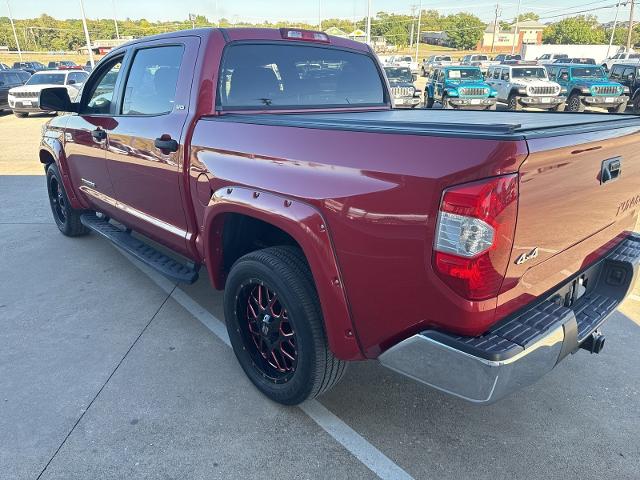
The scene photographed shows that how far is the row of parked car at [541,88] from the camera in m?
16.4

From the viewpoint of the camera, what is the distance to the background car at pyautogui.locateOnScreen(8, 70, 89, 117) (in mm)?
17531

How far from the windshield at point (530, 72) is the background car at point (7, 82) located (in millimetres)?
19699

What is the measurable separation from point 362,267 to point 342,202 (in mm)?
283

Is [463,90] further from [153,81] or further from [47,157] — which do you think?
[153,81]

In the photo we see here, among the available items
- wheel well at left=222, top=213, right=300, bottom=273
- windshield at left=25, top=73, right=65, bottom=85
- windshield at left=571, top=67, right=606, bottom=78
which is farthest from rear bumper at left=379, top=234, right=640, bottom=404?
windshield at left=25, top=73, right=65, bottom=85

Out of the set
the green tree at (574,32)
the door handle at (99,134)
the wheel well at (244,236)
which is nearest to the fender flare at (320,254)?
the wheel well at (244,236)

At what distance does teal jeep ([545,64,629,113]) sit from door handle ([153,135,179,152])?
1722 centimetres

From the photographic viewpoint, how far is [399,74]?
1847 centimetres

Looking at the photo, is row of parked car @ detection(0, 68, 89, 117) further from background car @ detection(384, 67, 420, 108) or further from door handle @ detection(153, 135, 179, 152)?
door handle @ detection(153, 135, 179, 152)

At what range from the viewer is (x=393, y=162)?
6.06 ft

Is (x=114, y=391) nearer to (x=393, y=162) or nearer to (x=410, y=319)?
(x=410, y=319)

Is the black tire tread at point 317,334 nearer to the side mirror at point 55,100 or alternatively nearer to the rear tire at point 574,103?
the side mirror at point 55,100

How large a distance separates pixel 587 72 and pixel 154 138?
19035mm

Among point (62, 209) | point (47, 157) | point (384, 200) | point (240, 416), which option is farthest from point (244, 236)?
point (47, 157)
